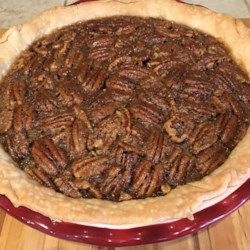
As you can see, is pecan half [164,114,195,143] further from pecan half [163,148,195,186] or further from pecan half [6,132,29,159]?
pecan half [6,132,29,159]

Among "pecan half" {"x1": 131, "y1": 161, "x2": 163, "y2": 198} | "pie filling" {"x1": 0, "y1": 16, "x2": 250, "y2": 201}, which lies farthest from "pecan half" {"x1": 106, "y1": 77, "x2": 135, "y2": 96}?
"pecan half" {"x1": 131, "y1": 161, "x2": 163, "y2": 198}

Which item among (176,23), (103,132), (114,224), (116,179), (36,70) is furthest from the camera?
(176,23)

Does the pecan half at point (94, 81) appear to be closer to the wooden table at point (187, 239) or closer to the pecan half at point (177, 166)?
the pecan half at point (177, 166)

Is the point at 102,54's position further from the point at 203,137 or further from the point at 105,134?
the point at 203,137

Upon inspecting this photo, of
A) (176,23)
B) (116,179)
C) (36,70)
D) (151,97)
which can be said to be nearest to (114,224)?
(116,179)

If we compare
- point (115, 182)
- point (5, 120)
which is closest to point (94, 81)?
point (5, 120)

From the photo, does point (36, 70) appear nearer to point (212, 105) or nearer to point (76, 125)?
point (76, 125)
